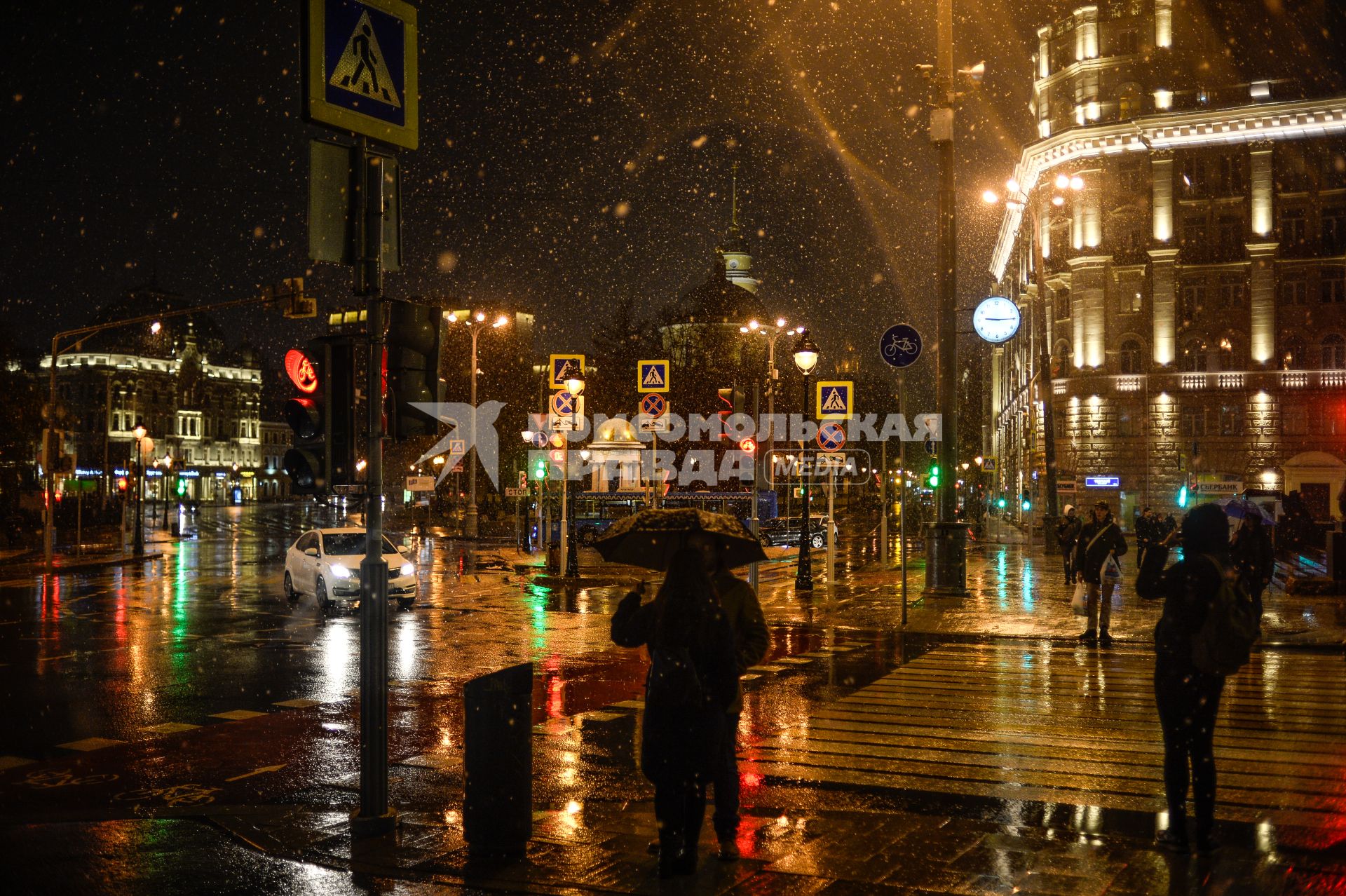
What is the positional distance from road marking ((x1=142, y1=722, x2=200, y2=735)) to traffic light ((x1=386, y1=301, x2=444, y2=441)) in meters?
5.06

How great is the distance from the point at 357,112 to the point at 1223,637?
5.97m

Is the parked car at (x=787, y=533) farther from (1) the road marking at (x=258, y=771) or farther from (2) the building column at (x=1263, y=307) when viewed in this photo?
(1) the road marking at (x=258, y=771)

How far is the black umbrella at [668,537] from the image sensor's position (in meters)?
6.65

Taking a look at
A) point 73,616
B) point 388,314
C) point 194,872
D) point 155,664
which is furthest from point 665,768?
point 73,616

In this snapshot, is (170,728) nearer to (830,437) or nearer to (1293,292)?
(830,437)

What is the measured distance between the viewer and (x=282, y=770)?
928 centimetres

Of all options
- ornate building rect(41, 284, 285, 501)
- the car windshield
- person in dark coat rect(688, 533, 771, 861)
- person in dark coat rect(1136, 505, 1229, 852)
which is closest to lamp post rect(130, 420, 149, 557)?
the car windshield

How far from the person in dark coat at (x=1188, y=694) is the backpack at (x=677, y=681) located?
2.71 metres

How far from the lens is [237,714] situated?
1167cm

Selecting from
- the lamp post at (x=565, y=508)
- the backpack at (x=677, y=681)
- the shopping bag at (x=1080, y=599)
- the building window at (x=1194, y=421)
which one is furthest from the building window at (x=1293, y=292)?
the backpack at (x=677, y=681)

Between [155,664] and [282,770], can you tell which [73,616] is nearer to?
[155,664]

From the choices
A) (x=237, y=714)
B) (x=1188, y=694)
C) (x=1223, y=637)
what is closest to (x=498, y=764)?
(x=1188, y=694)

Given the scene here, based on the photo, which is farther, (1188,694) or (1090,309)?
(1090,309)

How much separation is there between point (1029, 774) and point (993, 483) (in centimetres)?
10377
